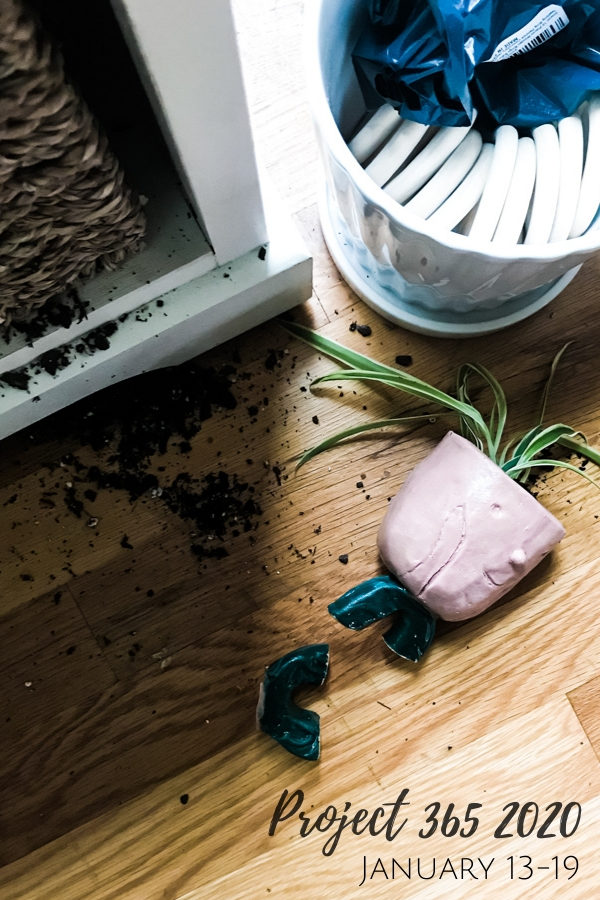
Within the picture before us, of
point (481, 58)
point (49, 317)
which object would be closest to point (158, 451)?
point (49, 317)

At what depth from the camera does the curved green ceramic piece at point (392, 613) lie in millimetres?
581

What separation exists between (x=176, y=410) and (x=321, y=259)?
0.18 metres

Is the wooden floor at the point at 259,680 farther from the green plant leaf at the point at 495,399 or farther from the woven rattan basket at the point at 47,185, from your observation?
the woven rattan basket at the point at 47,185

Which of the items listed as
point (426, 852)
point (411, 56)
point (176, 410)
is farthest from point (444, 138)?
point (426, 852)

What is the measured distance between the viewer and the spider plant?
23.6 inches

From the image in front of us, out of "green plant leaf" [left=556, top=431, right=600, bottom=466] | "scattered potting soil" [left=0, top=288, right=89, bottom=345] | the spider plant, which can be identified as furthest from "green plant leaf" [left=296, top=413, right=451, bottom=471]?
"scattered potting soil" [left=0, top=288, right=89, bottom=345]

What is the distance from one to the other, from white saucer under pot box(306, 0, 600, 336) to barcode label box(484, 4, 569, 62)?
3.8 inches

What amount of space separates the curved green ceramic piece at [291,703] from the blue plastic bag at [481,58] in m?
0.40

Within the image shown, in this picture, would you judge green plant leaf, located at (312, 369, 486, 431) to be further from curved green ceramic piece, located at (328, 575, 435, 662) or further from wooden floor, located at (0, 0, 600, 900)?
curved green ceramic piece, located at (328, 575, 435, 662)

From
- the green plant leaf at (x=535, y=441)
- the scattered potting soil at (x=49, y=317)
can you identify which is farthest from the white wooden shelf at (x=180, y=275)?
the green plant leaf at (x=535, y=441)

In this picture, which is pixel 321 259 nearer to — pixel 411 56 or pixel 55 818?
pixel 411 56

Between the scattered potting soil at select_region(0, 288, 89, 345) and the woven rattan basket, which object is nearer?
the woven rattan basket

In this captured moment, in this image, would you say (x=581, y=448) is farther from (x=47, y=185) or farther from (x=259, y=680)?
(x=47, y=185)

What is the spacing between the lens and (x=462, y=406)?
597mm
